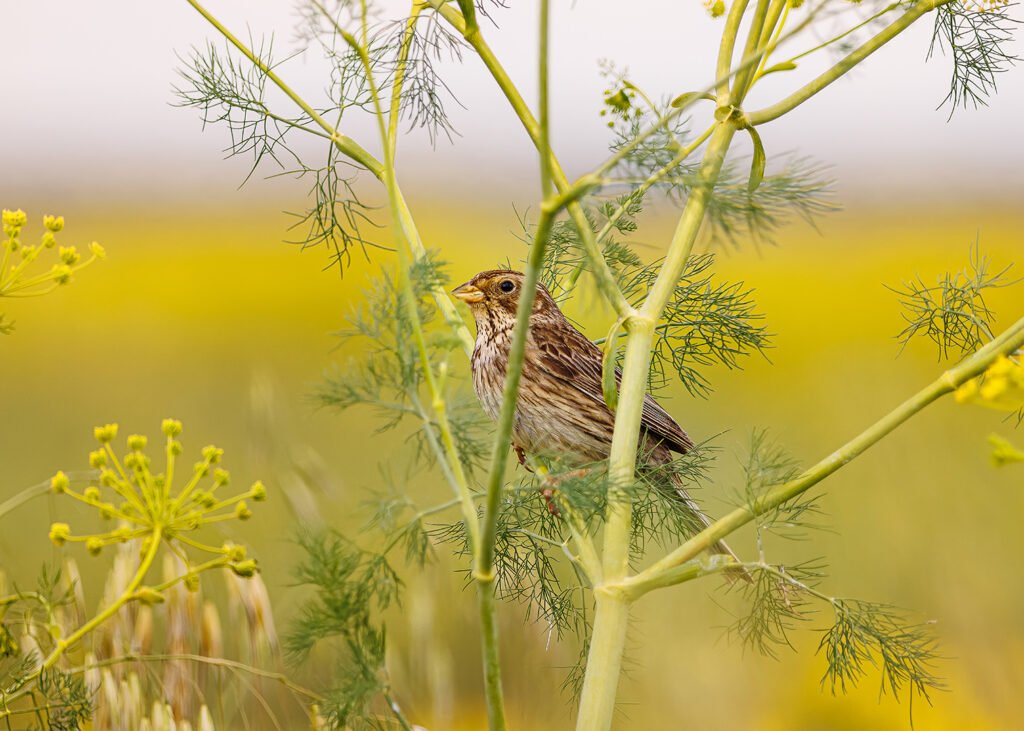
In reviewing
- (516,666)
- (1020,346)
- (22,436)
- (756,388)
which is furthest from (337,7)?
(756,388)

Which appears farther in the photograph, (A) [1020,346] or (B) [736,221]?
(B) [736,221]

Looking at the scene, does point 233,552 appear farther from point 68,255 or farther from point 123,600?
point 68,255

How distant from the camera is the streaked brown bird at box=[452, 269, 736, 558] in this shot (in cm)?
268

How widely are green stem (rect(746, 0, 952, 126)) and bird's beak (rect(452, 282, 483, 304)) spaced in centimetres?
110

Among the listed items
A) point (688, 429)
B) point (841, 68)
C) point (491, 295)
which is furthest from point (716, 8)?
point (688, 429)

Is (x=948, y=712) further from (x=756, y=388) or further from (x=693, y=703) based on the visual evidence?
(x=756, y=388)

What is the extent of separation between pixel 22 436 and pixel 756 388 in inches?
175

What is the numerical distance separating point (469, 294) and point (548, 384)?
0.31 metres

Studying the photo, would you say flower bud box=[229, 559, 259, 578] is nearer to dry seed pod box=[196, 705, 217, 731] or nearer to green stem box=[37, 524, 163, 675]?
green stem box=[37, 524, 163, 675]

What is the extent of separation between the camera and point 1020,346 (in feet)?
5.53

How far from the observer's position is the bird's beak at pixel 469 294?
285 centimetres

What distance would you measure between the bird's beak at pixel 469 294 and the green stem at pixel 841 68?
1097 millimetres

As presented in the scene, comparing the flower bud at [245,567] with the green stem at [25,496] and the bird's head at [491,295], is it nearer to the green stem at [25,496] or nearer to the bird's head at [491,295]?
the green stem at [25,496]

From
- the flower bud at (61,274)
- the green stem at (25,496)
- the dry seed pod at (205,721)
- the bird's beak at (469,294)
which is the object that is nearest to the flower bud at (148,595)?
the green stem at (25,496)
